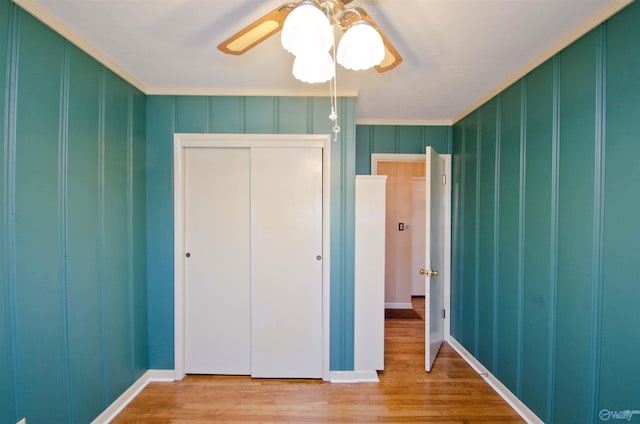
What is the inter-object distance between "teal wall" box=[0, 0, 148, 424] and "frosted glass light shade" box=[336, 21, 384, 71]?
5.08 ft

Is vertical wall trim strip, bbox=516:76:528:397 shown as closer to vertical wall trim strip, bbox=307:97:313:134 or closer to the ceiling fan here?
the ceiling fan

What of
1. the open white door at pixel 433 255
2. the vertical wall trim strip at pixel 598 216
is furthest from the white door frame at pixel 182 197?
the vertical wall trim strip at pixel 598 216

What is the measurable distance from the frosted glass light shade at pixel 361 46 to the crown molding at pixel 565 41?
1.27m

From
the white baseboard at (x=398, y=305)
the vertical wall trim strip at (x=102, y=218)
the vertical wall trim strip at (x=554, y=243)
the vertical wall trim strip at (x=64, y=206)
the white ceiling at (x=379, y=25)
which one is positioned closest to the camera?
the white ceiling at (x=379, y=25)

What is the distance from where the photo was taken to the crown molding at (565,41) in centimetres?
124

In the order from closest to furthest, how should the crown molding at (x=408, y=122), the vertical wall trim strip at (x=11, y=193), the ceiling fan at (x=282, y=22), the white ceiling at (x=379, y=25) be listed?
1. the ceiling fan at (x=282, y=22)
2. the vertical wall trim strip at (x=11, y=193)
3. the white ceiling at (x=379, y=25)
4. the crown molding at (x=408, y=122)

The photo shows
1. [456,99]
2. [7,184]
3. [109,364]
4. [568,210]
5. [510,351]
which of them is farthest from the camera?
[456,99]

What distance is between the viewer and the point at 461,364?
2.40 m

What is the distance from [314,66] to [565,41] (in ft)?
5.18

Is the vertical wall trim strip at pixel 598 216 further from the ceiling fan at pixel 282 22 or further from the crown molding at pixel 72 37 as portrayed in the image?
the crown molding at pixel 72 37

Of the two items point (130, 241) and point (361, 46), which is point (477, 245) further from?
point (130, 241)

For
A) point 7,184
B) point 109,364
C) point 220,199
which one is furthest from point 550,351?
point 7,184

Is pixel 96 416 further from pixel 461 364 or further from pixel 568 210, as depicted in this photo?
pixel 568 210

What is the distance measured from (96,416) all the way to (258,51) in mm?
2544
